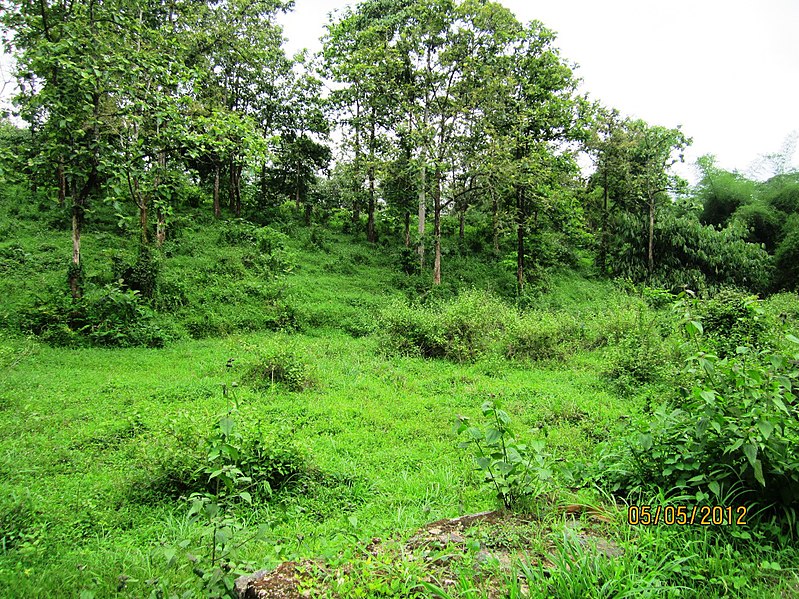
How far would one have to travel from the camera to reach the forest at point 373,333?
2617mm

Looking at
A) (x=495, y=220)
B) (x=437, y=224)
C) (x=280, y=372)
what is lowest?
(x=280, y=372)

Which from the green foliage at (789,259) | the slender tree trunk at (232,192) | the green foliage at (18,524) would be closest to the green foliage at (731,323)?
the green foliage at (18,524)

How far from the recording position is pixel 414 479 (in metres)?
4.21

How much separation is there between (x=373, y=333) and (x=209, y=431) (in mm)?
7531

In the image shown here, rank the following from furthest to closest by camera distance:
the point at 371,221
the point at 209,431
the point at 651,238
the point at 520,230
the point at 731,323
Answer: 1. the point at 651,238
2. the point at 371,221
3. the point at 520,230
4. the point at 731,323
5. the point at 209,431

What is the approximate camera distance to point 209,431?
14.3 feet

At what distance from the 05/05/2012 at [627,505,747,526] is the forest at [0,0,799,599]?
23 mm

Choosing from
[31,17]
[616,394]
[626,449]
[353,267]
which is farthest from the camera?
[353,267]

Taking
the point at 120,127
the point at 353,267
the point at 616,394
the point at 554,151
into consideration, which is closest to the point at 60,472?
the point at 616,394

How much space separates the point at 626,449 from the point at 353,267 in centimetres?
1427

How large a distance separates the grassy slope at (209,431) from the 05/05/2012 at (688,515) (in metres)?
0.14

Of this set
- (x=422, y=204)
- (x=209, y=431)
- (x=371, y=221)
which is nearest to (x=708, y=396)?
(x=209, y=431)

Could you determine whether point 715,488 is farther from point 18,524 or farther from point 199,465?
point 18,524

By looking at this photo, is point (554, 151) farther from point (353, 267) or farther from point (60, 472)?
point (60, 472)
